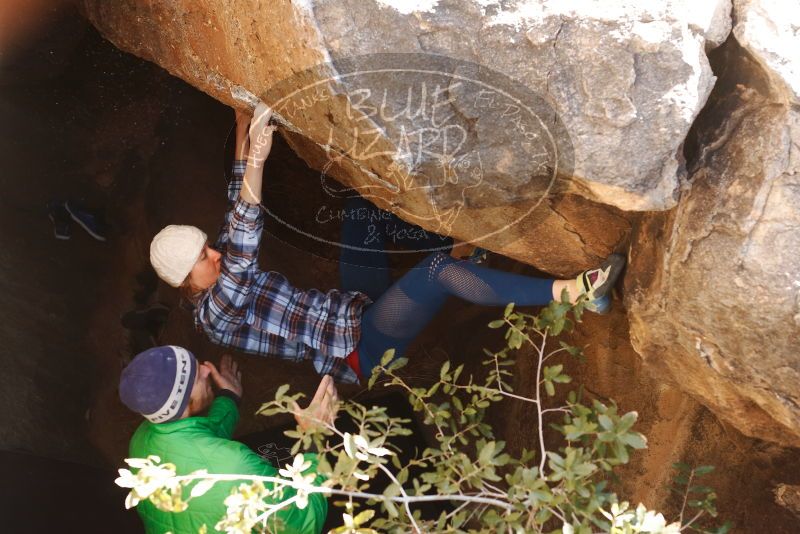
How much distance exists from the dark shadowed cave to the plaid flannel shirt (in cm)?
54

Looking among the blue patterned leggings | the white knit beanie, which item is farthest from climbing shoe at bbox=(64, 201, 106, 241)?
the blue patterned leggings

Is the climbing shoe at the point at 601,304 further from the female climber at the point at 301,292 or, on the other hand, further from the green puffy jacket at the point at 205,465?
the green puffy jacket at the point at 205,465

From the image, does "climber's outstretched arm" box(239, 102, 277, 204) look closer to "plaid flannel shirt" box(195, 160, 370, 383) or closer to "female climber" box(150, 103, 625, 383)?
"female climber" box(150, 103, 625, 383)

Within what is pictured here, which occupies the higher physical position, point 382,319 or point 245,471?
point 382,319

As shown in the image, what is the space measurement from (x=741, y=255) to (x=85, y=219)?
2863 millimetres

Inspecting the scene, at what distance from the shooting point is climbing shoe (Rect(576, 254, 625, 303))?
2074 millimetres

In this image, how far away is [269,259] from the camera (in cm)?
350

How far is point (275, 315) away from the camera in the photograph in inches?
100

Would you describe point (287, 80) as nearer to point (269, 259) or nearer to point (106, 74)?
point (269, 259)

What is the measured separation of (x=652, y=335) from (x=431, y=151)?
2.66ft

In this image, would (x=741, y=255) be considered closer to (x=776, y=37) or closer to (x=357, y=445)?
(x=776, y=37)

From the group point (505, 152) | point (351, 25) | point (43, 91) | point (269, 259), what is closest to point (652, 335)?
point (505, 152)

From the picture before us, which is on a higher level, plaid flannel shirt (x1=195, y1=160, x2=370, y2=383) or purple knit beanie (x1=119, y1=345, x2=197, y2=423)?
plaid flannel shirt (x1=195, y1=160, x2=370, y2=383)

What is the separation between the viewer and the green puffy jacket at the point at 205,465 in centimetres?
211
